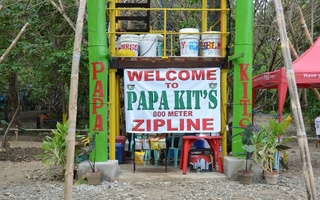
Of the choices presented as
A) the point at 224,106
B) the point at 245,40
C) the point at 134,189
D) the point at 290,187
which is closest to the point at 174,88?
the point at 224,106

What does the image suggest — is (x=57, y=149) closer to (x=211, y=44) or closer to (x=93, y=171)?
(x=93, y=171)

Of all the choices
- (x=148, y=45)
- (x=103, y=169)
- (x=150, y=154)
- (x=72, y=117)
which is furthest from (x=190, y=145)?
(x=72, y=117)

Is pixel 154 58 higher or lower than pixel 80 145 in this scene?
higher

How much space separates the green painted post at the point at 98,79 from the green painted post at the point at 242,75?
2.67 meters

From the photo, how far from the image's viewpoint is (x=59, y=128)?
9438mm

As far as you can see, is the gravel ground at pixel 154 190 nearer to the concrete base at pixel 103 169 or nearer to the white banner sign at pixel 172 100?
the concrete base at pixel 103 169

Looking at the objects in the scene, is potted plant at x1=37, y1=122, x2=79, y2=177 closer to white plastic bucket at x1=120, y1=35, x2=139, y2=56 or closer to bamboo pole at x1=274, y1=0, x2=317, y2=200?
white plastic bucket at x1=120, y1=35, x2=139, y2=56

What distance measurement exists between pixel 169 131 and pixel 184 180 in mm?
1115

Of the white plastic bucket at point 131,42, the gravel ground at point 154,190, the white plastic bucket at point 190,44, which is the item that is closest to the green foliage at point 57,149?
the gravel ground at point 154,190

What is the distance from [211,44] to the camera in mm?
9742

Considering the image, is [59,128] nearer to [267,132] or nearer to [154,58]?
[154,58]

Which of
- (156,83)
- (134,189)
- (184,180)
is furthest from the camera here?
(156,83)

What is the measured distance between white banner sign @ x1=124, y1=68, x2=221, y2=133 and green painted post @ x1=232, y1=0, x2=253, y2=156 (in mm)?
452

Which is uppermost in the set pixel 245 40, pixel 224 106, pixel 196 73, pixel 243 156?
pixel 245 40
